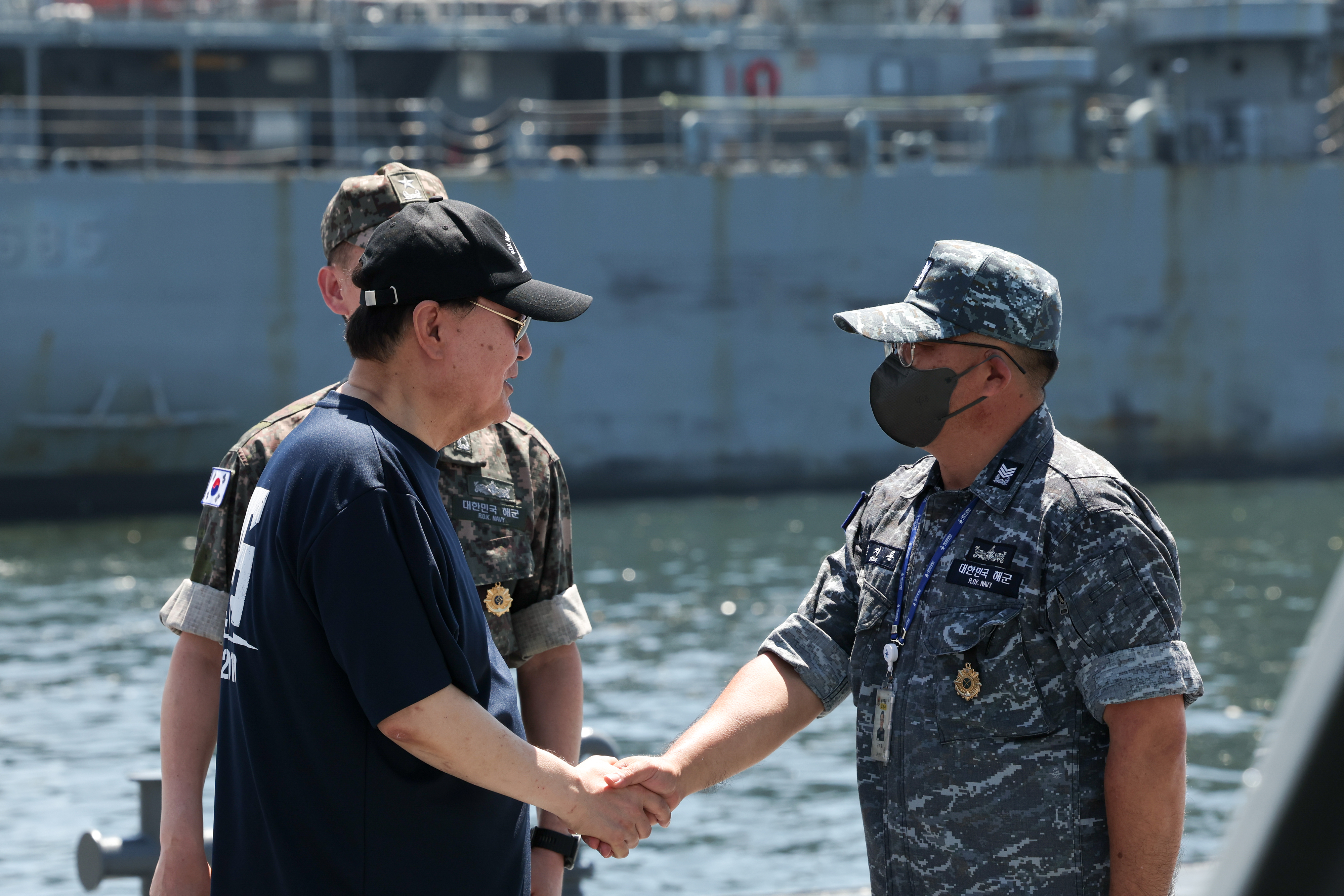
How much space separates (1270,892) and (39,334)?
18404 millimetres

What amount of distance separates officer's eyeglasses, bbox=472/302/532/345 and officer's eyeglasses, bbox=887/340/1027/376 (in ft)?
1.94

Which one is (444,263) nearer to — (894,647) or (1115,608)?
(894,647)

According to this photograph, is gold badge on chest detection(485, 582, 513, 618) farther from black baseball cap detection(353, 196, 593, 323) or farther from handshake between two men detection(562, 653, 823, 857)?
Result: black baseball cap detection(353, 196, 593, 323)

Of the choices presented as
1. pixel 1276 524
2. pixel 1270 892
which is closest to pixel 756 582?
pixel 1276 524

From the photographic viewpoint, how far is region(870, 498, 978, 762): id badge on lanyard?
218 centimetres

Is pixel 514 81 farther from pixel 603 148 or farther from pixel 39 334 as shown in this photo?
pixel 39 334

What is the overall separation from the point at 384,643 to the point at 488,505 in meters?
0.82

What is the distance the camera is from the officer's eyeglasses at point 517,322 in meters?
2.03

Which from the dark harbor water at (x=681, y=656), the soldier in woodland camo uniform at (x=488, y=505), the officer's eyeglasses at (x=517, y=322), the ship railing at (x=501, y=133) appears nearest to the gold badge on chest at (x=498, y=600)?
the soldier in woodland camo uniform at (x=488, y=505)

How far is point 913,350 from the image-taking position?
2.32 meters

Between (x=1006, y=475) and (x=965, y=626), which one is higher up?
(x=1006, y=475)

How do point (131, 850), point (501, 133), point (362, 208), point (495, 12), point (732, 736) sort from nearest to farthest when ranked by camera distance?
point (732, 736) → point (362, 208) → point (131, 850) → point (501, 133) → point (495, 12)

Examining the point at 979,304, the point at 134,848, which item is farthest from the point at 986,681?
the point at 134,848

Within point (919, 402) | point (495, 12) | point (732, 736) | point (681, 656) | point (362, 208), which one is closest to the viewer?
point (919, 402)
